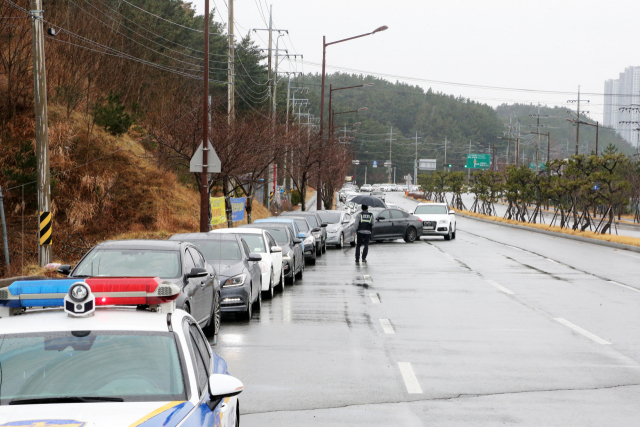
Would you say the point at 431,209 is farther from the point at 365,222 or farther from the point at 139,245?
the point at 139,245

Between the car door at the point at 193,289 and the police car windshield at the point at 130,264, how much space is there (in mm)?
162

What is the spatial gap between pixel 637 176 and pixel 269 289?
62675 millimetres

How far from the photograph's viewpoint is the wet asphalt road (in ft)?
25.5

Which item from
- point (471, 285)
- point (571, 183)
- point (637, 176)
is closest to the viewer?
point (471, 285)

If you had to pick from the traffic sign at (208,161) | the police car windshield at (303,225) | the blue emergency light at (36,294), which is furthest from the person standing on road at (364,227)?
the blue emergency light at (36,294)

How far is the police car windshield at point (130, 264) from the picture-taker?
1066cm

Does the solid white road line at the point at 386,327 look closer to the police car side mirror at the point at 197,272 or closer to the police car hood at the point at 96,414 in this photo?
the police car side mirror at the point at 197,272

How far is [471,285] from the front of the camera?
1961 centimetres

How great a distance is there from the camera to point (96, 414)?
4.24 metres

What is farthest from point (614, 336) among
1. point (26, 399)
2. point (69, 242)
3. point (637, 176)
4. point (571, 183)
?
point (637, 176)

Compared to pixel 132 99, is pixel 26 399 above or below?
below

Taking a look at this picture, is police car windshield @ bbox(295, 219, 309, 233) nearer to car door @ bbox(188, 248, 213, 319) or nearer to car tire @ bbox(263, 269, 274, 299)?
car tire @ bbox(263, 269, 274, 299)

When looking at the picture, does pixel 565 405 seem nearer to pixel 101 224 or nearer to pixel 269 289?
pixel 269 289

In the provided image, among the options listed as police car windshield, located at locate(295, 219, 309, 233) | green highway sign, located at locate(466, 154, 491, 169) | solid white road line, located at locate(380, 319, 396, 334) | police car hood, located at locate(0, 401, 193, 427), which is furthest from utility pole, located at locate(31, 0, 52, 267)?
green highway sign, located at locate(466, 154, 491, 169)
